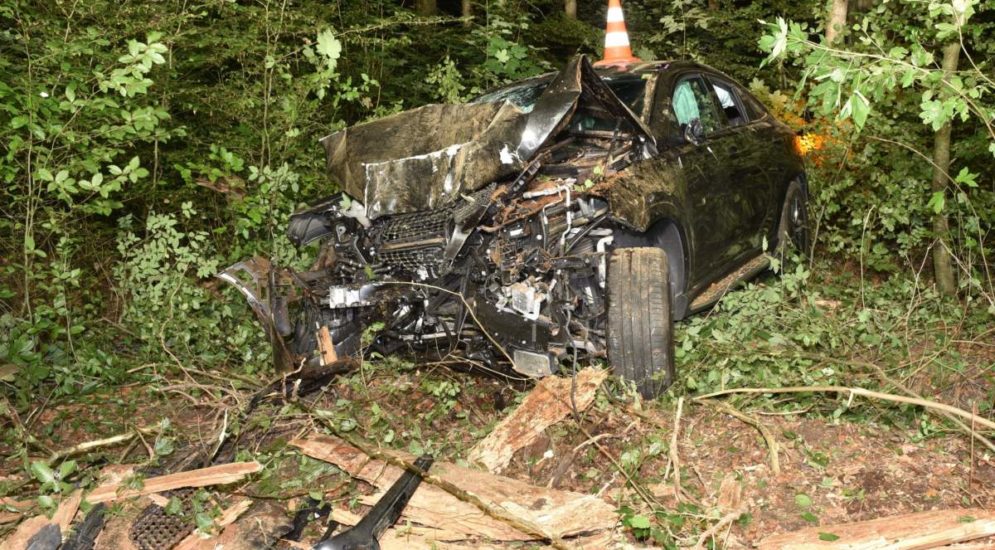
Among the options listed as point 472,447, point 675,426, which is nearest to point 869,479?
point 675,426

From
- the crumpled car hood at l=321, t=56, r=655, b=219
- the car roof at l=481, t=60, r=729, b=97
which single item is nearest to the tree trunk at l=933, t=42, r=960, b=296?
the car roof at l=481, t=60, r=729, b=97

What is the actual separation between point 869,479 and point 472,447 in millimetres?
1745

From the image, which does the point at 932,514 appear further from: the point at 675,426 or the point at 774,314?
the point at 774,314

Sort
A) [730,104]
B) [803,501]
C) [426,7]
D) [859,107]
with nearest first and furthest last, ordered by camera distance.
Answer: [859,107]
[803,501]
[730,104]
[426,7]

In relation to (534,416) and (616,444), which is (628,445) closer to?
(616,444)

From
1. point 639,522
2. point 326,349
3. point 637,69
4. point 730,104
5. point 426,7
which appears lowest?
point 639,522

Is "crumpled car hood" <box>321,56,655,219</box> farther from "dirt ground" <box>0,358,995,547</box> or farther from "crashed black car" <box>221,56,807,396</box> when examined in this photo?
"dirt ground" <box>0,358,995,547</box>

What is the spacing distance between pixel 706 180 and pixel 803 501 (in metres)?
2.41

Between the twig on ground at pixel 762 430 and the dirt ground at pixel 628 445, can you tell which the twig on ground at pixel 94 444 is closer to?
the dirt ground at pixel 628 445

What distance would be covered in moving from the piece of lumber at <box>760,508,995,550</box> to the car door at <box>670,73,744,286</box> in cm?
219

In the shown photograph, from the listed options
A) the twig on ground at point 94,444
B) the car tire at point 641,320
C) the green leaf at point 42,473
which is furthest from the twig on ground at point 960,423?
the green leaf at point 42,473

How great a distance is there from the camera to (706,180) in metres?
5.19

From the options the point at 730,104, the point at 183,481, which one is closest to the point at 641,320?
the point at 183,481

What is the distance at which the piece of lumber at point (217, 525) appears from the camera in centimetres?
331
